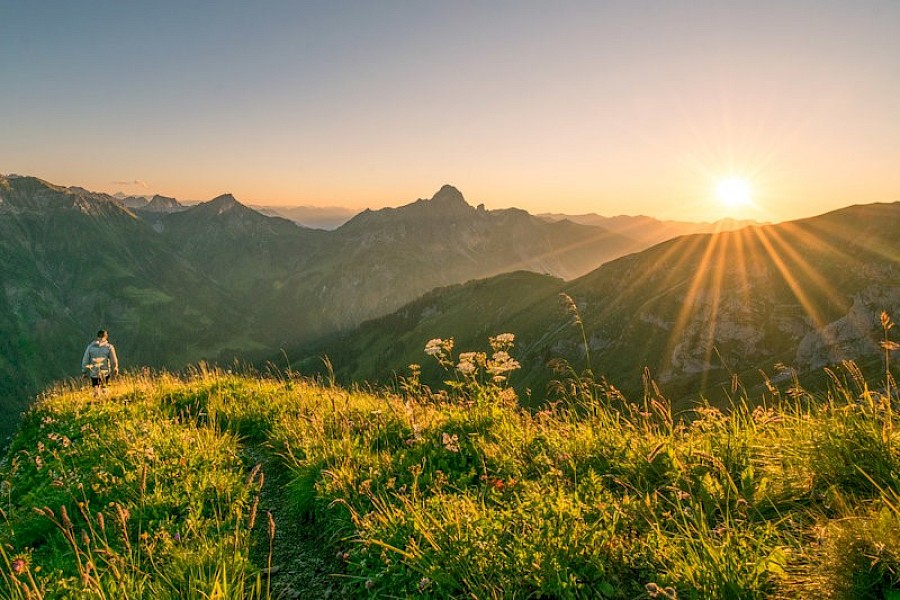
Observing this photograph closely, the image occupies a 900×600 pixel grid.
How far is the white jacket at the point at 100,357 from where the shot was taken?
15.9 m

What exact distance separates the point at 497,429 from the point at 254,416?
7.17 metres

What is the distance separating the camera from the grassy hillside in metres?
3.75

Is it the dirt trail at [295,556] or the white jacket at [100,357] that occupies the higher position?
the white jacket at [100,357]

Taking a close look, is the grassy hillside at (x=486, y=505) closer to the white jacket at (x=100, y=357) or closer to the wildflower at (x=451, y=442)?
the wildflower at (x=451, y=442)

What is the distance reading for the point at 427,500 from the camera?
5.27m

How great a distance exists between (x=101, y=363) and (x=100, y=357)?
990 mm

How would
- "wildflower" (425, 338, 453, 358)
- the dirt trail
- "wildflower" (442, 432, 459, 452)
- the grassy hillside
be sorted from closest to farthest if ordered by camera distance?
the grassy hillside < the dirt trail < "wildflower" (442, 432, 459, 452) < "wildflower" (425, 338, 453, 358)

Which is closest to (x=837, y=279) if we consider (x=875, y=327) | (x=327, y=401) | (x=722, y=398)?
(x=875, y=327)

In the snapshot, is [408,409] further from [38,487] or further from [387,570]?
[38,487]

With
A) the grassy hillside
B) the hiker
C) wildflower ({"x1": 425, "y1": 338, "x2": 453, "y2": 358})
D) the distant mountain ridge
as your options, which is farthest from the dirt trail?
the distant mountain ridge

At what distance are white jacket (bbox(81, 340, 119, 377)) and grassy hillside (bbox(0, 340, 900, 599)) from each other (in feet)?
24.8

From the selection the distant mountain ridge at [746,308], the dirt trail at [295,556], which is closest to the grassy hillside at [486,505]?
the dirt trail at [295,556]

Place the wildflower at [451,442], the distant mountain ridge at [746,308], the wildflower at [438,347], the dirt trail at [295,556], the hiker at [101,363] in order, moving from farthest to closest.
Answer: the distant mountain ridge at [746,308] → the hiker at [101,363] → the wildflower at [438,347] → the wildflower at [451,442] → the dirt trail at [295,556]

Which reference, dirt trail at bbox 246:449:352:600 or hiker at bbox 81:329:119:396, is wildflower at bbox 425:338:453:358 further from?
hiker at bbox 81:329:119:396
